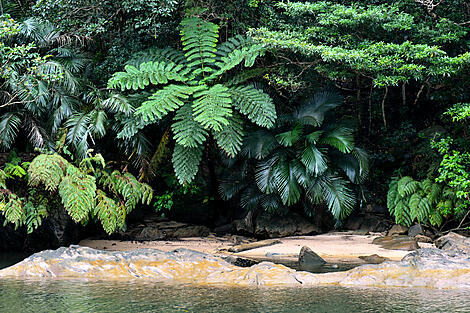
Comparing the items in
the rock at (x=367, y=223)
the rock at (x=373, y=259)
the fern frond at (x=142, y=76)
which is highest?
the fern frond at (x=142, y=76)

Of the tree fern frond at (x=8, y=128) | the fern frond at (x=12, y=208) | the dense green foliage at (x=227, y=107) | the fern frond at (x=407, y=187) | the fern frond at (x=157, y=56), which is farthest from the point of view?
the fern frond at (x=157, y=56)

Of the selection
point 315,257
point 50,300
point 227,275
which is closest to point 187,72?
point 315,257

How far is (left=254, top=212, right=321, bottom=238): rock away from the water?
519 centimetres

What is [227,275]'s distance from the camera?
15.8 feet

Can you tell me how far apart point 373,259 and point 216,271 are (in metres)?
2.96

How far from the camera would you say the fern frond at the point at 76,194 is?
7188 mm

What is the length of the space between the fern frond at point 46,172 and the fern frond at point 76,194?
117mm

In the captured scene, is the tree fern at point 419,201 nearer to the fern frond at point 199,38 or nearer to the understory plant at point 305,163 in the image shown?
the understory plant at point 305,163

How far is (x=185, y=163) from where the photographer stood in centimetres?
827

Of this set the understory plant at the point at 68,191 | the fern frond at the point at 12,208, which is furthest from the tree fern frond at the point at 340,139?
the fern frond at the point at 12,208

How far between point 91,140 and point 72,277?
4344 millimetres

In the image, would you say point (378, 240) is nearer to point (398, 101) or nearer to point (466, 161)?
point (466, 161)

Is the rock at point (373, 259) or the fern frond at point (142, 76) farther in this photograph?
the fern frond at point (142, 76)

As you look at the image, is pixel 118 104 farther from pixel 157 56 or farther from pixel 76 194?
pixel 76 194
